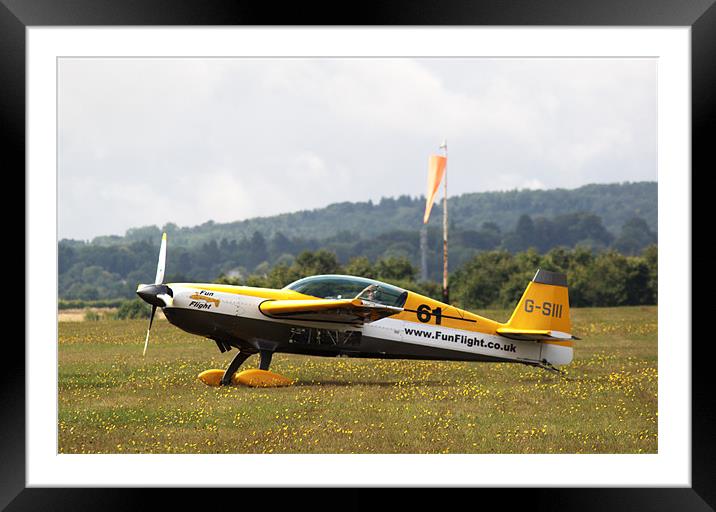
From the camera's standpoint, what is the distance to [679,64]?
8.73 metres

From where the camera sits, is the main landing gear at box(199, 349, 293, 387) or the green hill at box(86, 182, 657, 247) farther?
the green hill at box(86, 182, 657, 247)

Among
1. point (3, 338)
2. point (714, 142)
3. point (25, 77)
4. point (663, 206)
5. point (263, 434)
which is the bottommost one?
point (263, 434)

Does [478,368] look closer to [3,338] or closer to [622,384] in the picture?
[622,384]

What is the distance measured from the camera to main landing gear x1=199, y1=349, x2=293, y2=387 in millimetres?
Result: 11969

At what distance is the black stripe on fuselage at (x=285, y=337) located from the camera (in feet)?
39.0

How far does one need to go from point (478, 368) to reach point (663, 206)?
605 cm

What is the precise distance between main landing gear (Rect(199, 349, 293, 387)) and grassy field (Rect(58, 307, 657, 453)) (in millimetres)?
166

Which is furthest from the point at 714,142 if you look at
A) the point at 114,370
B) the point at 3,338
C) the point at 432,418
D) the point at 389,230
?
the point at 389,230

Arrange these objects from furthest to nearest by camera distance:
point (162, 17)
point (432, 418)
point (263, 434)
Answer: point (432, 418)
point (263, 434)
point (162, 17)

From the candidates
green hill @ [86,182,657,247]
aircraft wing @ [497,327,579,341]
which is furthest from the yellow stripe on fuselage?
green hill @ [86,182,657,247]

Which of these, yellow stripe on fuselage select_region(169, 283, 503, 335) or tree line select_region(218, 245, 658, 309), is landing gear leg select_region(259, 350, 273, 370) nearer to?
yellow stripe on fuselage select_region(169, 283, 503, 335)

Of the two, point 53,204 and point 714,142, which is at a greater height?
point 714,142

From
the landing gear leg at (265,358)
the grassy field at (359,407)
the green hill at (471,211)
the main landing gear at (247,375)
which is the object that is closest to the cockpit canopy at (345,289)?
the landing gear leg at (265,358)

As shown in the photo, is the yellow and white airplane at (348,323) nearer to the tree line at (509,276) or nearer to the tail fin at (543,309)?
the tail fin at (543,309)
